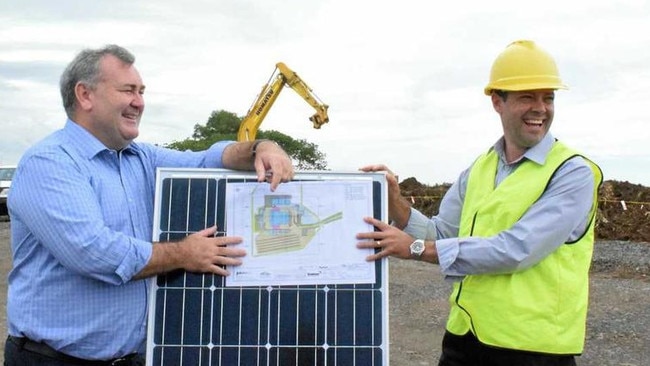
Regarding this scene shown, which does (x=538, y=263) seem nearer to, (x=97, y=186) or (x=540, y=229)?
(x=540, y=229)

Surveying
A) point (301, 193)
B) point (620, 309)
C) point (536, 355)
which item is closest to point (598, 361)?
point (620, 309)

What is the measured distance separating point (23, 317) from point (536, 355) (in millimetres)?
2588

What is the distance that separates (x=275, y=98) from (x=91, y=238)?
84.4 ft

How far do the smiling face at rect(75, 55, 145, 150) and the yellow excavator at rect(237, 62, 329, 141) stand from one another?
79.1 feet

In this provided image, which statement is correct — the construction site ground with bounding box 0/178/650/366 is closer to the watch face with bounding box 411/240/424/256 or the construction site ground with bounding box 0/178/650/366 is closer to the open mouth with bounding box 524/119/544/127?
the watch face with bounding box 411/240/424/256

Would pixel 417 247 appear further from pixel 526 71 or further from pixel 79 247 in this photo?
pixel 79 247

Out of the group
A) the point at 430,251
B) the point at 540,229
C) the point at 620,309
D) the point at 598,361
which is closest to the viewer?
the point at 540,229

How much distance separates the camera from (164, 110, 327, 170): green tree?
45094 millimetres

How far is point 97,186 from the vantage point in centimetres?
383

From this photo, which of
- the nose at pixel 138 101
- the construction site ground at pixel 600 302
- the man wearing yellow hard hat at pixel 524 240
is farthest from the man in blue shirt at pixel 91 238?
the construction site ground at pixel 600 302

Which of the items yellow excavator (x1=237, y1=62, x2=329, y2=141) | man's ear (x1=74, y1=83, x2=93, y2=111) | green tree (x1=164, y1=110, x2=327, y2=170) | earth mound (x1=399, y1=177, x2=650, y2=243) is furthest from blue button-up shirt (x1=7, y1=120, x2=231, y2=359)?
green tree (x1=164, y1=110, x2=327, y2=170)

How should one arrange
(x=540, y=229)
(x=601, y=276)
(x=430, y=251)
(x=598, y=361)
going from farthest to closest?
1. (x=601, y=276)
2. (x=598, y=361)
3. (x=430, y=251)
4. (x=540, y=229)

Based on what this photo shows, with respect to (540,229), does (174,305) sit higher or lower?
lower

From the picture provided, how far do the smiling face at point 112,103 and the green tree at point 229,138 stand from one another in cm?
3804
